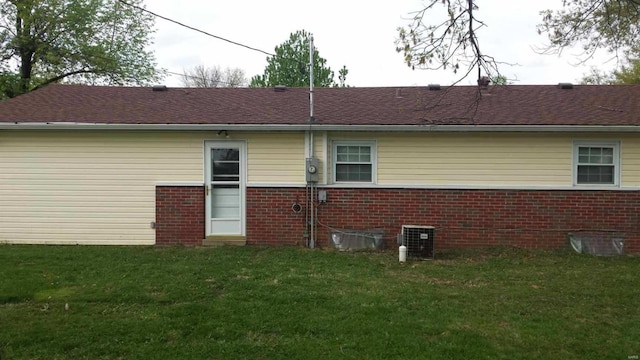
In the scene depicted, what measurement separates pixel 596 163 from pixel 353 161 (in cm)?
485

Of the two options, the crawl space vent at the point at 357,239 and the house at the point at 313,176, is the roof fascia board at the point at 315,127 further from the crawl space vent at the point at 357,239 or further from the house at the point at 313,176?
the crawl space vent at the point at 357,239

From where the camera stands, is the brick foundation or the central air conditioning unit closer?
the central air conditioning unit

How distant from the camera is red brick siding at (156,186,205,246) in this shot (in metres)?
9.72

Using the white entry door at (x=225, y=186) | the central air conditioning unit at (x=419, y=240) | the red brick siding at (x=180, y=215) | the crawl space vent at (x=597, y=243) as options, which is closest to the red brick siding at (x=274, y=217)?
the white entry door at (x=225, y=186)

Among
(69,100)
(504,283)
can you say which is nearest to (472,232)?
(504,283)

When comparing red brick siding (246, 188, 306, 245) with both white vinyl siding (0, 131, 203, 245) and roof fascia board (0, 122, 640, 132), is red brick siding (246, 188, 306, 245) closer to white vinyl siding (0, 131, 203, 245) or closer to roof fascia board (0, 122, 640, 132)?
roof fascia board (0, 122, 640, 132)

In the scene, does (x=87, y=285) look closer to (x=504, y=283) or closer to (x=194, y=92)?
(x=504, y=283)

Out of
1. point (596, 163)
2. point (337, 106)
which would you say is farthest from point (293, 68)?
point (596, 163)

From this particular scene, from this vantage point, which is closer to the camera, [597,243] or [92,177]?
[597,243]

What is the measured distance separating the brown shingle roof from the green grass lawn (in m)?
2.80

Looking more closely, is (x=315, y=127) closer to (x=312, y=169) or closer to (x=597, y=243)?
(x=312, y=169)

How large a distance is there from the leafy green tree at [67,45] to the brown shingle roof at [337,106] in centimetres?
848

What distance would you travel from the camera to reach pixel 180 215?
9734 millimetres

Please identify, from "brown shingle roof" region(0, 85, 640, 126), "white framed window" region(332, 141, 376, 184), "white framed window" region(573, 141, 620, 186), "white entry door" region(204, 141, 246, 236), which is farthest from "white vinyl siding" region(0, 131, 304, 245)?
"white framed window" region(573, 141, 620, 186)
